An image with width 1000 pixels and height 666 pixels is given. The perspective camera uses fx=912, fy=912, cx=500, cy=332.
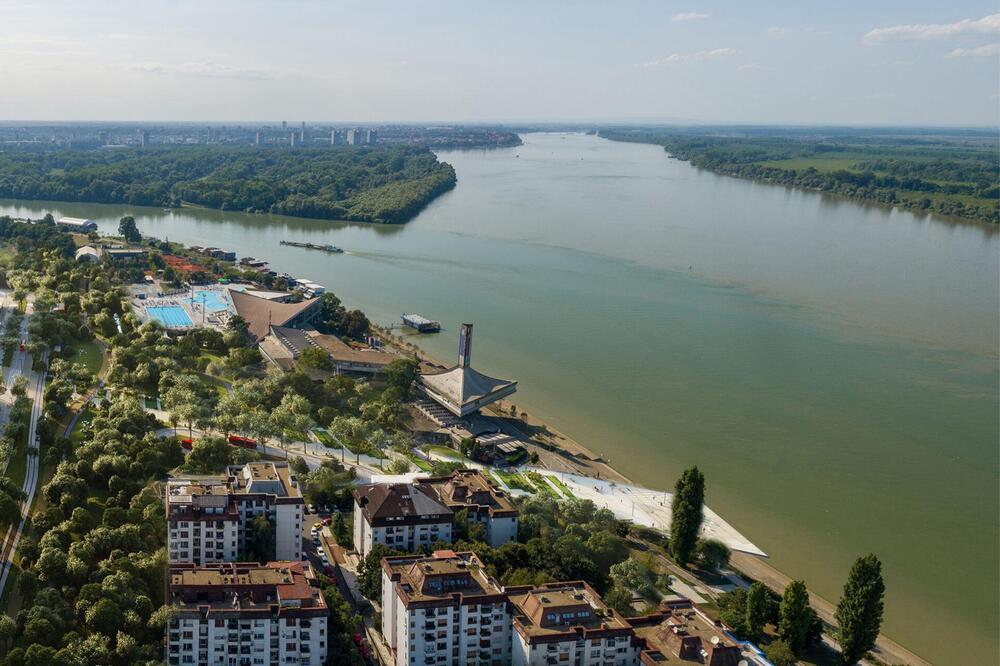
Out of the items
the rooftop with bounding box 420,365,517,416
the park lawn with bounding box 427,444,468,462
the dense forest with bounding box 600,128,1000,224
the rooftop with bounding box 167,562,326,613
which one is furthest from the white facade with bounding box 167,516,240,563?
the dense forest with bounding box 600,128,1000,224

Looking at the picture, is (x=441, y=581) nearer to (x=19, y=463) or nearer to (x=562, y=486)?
(x=562, y=486)

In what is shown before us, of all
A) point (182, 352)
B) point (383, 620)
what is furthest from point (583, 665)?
point (182, 352)

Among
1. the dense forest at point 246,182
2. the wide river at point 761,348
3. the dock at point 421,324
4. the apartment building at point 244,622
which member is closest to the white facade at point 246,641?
the apartment building at point 244,622

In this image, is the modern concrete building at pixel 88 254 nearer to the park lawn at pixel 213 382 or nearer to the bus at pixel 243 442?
the park lawn at pixel 213 382

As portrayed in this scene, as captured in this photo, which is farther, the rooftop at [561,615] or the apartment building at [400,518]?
the apartment building at [400,518]

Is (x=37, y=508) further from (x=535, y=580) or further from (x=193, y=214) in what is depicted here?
(x=193, y=214)

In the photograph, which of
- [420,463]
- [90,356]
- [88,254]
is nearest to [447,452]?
[420,463]

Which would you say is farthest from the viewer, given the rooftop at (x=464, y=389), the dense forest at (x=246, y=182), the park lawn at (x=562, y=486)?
the dense forest at (x=246, y=182)
